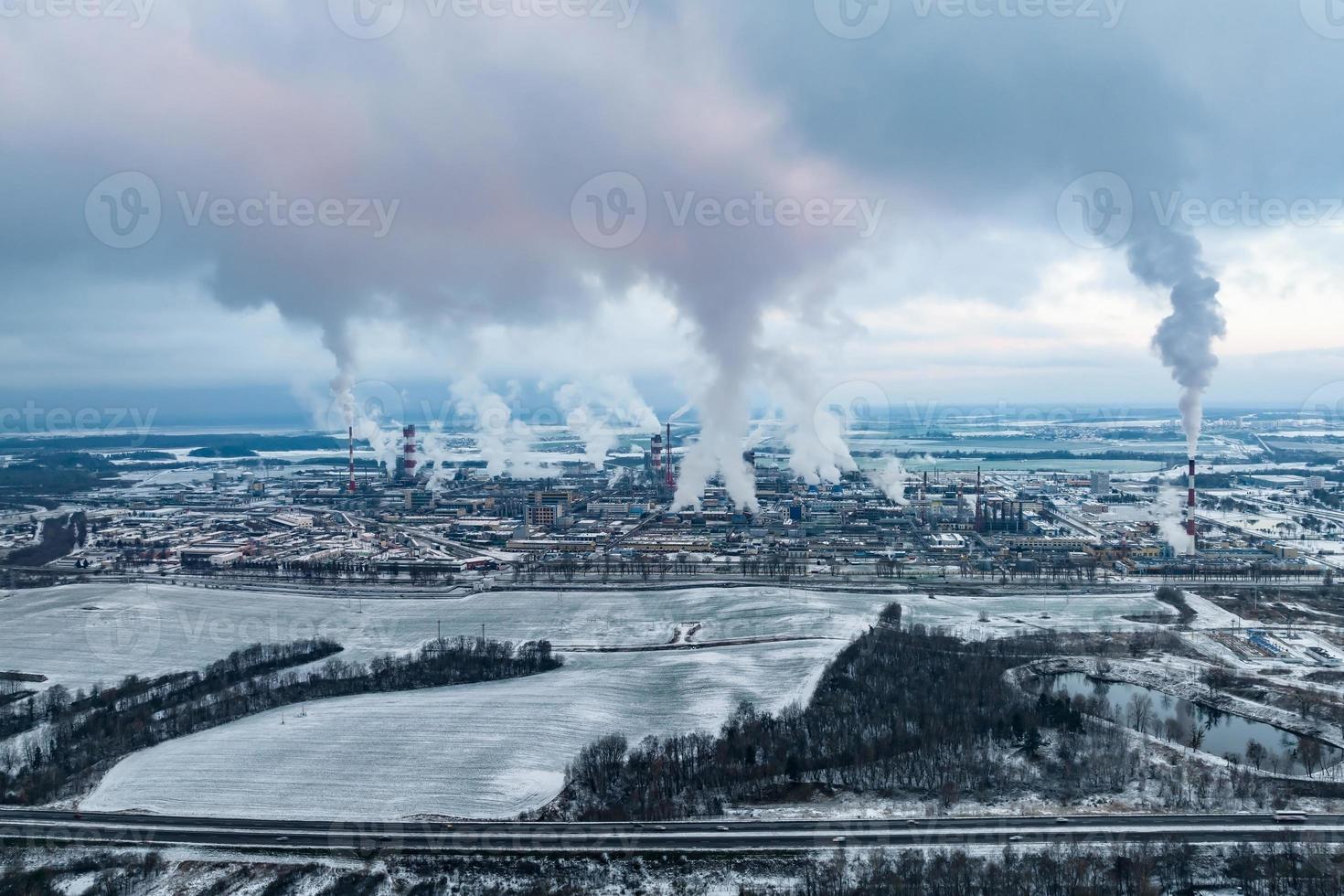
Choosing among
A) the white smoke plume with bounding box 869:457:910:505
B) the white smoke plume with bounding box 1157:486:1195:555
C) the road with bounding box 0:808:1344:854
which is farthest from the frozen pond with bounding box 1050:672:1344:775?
the white smoke plume with bounding box 869:457:910:505

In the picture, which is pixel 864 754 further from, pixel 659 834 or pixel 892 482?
pixel 892 482

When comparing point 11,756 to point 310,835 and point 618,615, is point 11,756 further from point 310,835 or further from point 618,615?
point 618,615

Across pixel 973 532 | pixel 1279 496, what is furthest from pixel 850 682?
pixel 1279 496

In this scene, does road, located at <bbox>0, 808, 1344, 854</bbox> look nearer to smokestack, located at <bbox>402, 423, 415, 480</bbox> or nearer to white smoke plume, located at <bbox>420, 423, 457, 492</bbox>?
white smoke plume, located at <bbox>420, 423, 457, 492</bbox>

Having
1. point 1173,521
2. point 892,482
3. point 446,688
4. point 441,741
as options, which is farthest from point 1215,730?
point 892,482

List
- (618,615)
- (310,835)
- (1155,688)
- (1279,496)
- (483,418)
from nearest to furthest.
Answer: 1. (310,835)
2. (1155,688)
3. (618,615)
4. (1279,496)
5. (483,418)

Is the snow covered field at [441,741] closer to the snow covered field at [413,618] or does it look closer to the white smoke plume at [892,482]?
the snow covered field at [413,618]

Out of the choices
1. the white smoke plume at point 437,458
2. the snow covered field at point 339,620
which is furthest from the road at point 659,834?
the white smoke plume at point 437,458
